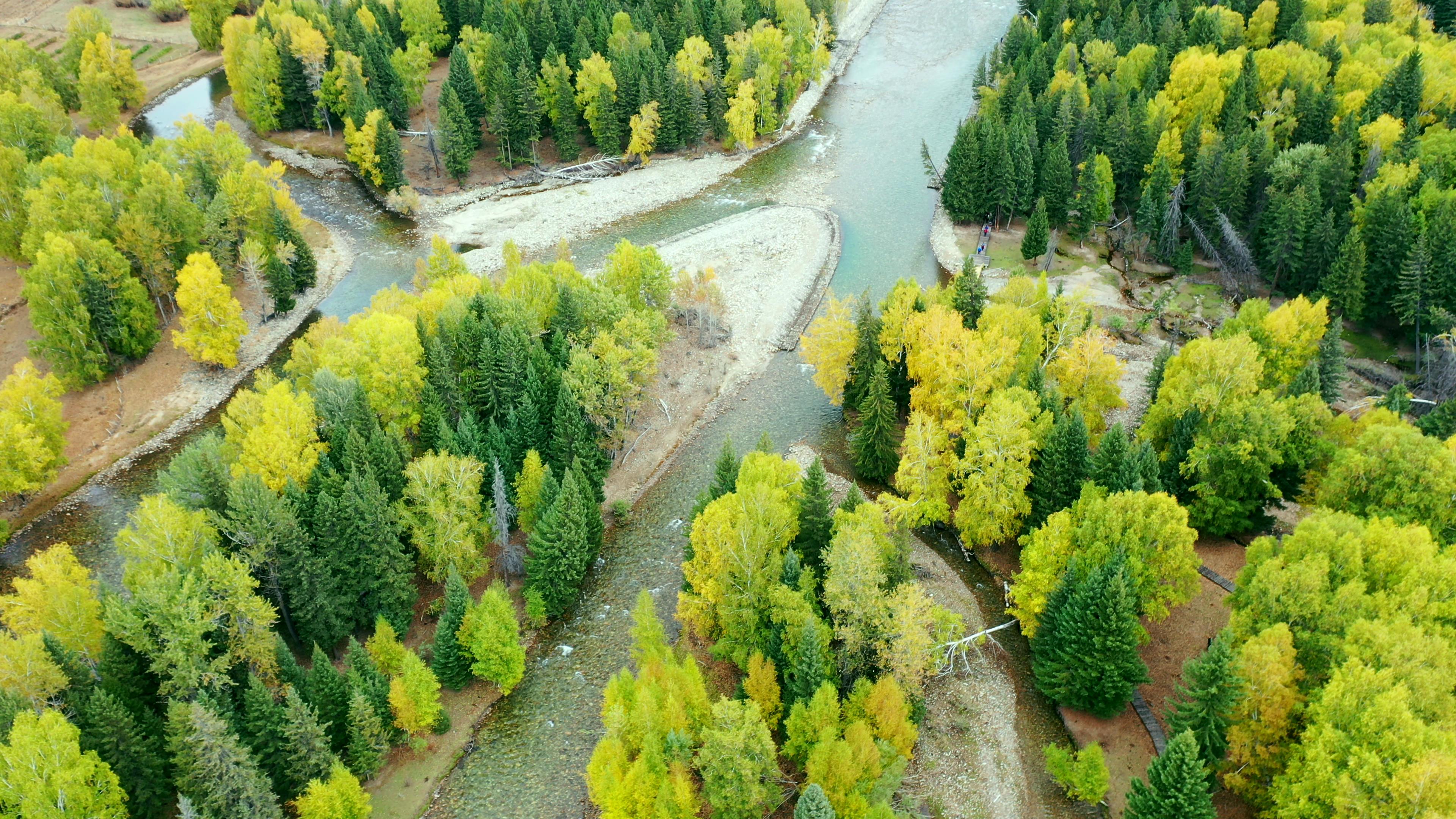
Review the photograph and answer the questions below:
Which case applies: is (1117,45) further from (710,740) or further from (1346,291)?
(710,740)

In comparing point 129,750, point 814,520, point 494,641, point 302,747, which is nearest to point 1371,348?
point 814,520

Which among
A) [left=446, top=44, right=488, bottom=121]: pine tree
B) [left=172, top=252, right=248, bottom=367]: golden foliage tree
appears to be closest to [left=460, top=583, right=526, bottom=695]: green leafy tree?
[left=172, top=252, right=248, bottom=367]: golden foliage tree

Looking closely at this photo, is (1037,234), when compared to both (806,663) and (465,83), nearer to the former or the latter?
(806,663)

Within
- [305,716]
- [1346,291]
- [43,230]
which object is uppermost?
[43,230]

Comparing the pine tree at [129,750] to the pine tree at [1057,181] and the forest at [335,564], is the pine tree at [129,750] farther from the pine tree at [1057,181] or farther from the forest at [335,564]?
the pine tree at [1057,181]

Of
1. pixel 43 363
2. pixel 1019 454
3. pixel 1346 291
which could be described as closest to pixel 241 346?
pixel 43 363

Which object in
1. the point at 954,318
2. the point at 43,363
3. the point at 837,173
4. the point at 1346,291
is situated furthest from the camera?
the point at 837,173

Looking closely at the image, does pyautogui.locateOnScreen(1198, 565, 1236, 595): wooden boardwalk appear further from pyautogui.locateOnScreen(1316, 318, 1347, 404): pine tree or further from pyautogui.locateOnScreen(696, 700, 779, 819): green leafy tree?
pyautogui.locateOnScreen(696, 700, 779, 819): green leafy tree
